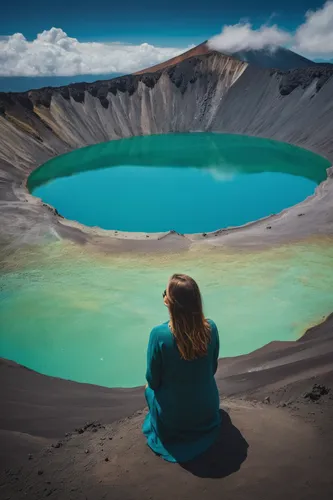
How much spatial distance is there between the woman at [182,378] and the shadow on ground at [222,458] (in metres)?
0.08

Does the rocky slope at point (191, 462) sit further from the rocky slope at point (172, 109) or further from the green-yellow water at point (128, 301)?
the rocky slope at point (172, 109)

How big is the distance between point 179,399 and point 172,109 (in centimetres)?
6636

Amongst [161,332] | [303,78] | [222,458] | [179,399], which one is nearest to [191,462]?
[222,458]

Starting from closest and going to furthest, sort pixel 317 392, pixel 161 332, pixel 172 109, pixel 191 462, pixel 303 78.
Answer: pixel 161 332 → pixel 191 462 → pixel 317 392 → pixel 303 78 → pixel 172 109

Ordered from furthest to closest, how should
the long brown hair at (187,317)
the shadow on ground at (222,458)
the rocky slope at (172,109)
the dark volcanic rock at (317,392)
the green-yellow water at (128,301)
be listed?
the rocky slope at (172,109)
the green-yellow water at (128,301)
the dark volcanic rock at (317,392)
the shadow on ground at (222,458)
the long brown hair at (187,317)

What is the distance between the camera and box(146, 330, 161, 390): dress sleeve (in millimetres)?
4220

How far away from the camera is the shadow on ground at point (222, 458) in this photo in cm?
417

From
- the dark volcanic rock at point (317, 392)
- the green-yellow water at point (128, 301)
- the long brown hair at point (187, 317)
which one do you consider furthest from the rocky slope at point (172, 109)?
the long brown hair at point (187, 317)

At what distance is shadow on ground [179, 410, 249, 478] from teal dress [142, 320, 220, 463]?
68mm

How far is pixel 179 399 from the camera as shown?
4387mm

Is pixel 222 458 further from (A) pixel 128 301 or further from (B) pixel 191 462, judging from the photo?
(A) pixel 128 301

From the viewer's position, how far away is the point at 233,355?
11.1 m

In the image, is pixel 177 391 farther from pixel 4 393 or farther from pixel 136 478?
pixel 4 393

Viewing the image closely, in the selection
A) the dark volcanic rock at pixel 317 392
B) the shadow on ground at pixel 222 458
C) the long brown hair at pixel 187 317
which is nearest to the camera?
the long brown hair at pixel 187 317
